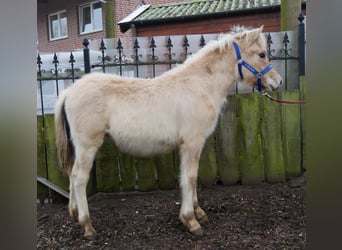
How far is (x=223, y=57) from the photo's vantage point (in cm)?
156

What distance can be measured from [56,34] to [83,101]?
36 cm

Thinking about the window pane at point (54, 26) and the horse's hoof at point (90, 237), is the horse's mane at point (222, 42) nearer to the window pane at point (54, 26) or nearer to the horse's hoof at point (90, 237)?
the window pane at point (54, 26)

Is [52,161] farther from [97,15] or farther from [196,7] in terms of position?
[196,7]

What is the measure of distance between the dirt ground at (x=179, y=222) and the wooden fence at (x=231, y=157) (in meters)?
0.09

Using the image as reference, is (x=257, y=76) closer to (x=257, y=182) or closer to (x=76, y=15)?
(x=257, y=182)

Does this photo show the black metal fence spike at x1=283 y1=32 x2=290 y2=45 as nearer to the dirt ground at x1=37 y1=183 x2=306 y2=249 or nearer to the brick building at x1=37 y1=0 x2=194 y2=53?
the brick building at x1=37 y1=0 x2=194 y2=53

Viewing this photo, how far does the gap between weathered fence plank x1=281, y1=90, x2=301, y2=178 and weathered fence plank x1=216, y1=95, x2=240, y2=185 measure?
30 centimetres

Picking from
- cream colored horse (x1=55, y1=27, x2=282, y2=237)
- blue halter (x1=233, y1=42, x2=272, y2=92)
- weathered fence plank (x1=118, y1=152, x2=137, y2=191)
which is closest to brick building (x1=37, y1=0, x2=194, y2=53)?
cream colored horse (x1=55, y1=27, x2=282, y2=237)

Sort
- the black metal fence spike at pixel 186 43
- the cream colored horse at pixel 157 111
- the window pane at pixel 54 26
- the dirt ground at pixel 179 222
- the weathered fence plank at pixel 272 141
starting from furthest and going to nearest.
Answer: the weathered fence plank at pixel 272 141
the black metal fence spike at pixel 186 43
the cream colored horse at pixel 157 111
the dirt ground at pixel 179 222
the window pane at pixel 54 26

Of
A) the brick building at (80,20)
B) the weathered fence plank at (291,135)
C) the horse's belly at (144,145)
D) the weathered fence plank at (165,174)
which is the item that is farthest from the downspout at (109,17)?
the weathered fence plank at (291,135)

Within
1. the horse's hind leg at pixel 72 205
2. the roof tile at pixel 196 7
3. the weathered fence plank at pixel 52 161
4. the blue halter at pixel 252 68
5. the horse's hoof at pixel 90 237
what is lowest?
the horse's hoof at pixel 90 237

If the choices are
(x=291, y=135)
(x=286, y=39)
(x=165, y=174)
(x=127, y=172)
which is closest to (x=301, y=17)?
(x=286, y=39)

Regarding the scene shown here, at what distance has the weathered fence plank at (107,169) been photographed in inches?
71.9

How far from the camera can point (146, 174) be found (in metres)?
1.92
